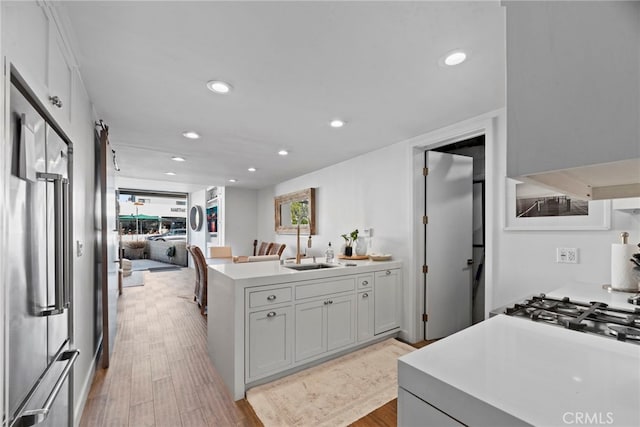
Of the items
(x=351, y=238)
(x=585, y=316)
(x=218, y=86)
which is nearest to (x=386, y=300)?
(x=351, y=238)

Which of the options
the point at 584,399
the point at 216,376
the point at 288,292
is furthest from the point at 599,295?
the point at 216,376

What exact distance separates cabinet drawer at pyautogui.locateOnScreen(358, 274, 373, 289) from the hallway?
4.74 feet

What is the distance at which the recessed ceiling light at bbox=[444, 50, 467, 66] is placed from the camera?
5.36 ft

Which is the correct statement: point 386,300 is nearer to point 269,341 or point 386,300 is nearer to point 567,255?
point 269,341

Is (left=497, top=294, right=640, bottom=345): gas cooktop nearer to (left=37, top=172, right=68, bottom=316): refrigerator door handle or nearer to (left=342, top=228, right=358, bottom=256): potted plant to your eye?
(left=37, top=172, right=68, bottom=316): refrigerator door handle

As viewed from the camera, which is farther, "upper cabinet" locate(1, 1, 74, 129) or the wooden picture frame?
the wooden picture frame

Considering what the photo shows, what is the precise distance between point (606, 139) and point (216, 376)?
2865 millimetres

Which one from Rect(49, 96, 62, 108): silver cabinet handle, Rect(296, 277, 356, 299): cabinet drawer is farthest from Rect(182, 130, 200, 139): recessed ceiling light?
Rect(296, 277, 356, 299): cabinet drawer

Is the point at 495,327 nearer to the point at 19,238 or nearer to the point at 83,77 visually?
the point at 19,238

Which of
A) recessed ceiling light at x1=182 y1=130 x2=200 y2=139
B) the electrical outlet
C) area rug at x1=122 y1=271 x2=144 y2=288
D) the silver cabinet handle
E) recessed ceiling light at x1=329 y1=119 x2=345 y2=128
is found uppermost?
recessed ceiling light at x1=329 y1=119 x2=345 y2=128

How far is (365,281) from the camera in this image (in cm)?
295

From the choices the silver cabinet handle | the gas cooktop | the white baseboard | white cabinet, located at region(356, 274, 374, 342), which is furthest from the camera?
white cabinet, located at region(356, 274, 374, 342)

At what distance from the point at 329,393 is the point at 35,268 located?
2.00 meters

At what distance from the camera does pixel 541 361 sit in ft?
2.51
